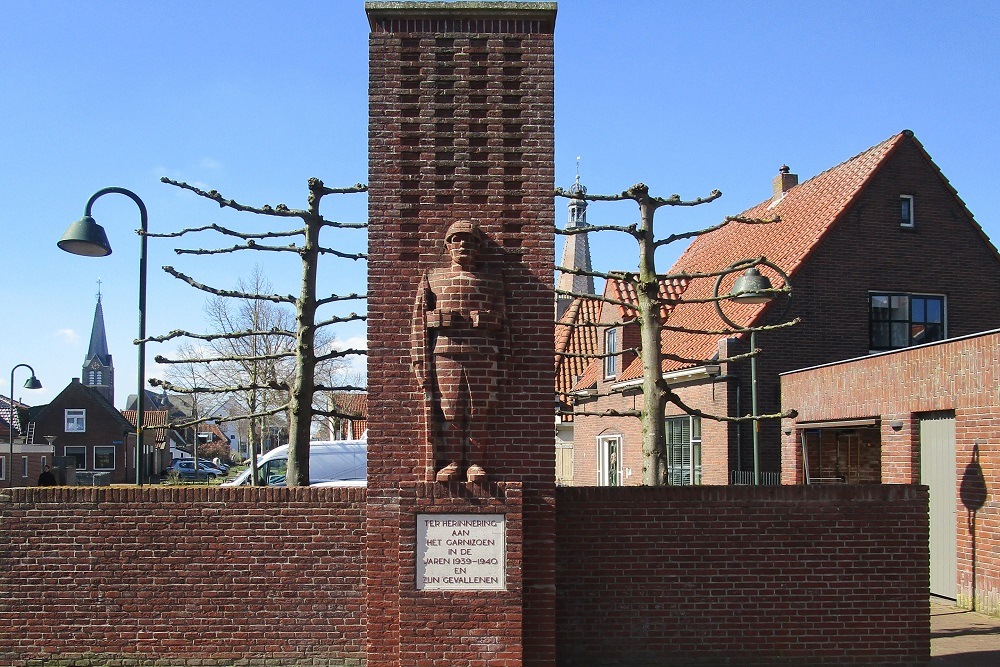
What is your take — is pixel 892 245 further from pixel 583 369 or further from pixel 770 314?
pixel 583 369

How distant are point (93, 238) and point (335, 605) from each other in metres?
5.58

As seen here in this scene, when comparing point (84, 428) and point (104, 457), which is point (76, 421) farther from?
point (104, 457)

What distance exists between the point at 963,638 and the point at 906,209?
1240 centimetres

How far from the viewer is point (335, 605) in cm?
908

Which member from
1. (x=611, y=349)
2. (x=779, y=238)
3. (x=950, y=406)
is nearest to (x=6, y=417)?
(x=611, y=349)

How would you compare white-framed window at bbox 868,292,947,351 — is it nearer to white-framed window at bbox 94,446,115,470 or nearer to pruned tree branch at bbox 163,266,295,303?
pruned tree branch at bbox 163,266,295,303

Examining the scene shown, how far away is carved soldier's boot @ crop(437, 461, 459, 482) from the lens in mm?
8031

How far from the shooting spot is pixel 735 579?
9148mm

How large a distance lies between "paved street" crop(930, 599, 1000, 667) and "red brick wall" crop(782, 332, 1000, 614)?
1.20 feet

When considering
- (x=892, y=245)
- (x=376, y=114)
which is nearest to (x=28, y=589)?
(x=376, y=114)

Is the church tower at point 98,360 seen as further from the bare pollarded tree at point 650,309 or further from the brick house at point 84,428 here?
the bare pollarded tree at point 650,309

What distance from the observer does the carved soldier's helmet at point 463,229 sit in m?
8.20

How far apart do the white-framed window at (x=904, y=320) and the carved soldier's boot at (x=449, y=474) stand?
14.2 m

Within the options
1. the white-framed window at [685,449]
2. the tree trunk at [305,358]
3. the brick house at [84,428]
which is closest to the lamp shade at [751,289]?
the tree trunk at [305,358]
